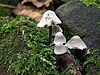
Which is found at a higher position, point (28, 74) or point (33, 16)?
point (28, 74)

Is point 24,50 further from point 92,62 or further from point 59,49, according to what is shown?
point 92,62

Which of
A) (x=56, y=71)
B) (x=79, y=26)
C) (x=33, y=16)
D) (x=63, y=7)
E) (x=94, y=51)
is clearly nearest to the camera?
(x=56, y=71)

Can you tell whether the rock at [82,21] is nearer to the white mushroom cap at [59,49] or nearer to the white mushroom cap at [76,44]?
the white mushroom cap at [76,44]

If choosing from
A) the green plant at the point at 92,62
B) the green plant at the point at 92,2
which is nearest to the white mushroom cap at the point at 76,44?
the green plant at the point at 92,62

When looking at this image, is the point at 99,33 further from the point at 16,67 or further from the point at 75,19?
the point at 16,67

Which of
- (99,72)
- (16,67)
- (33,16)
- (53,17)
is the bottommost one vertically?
(33,16)

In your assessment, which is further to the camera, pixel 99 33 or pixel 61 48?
pixel 99 33

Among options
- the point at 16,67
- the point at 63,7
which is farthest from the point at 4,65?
the point at 63,7

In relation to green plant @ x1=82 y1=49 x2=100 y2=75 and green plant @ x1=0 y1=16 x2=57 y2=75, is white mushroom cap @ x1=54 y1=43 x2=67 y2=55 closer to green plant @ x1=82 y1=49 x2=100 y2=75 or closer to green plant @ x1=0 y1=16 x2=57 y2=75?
green plant @ x1=0 y1=16 x2=57 y2=75
